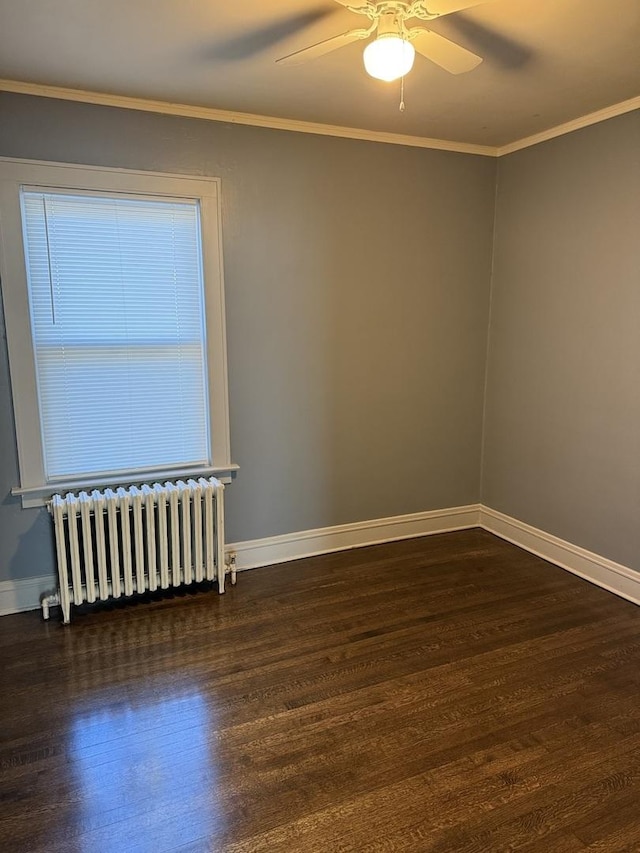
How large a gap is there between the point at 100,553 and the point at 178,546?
0.41 meters

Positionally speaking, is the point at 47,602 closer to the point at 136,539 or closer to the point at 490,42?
the point at 136,539

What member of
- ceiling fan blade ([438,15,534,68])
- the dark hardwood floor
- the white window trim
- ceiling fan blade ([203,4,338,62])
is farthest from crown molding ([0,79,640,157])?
the dark hardwood floor

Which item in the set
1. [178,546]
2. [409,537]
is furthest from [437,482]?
[178,546]

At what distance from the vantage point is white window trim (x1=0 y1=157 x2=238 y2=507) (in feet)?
9.18

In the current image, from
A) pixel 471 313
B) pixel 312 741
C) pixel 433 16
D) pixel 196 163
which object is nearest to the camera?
pixel 433 16

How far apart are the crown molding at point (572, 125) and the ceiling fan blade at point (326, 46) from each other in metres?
1.83

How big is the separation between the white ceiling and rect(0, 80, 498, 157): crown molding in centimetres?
6

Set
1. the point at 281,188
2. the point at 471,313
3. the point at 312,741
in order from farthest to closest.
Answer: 1. the point at 471,313
2. the point at 281,188
3. the point at 312,741

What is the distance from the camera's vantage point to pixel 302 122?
131 inches

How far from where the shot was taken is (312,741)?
7.04 feet

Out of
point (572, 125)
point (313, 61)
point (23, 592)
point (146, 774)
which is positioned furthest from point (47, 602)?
point (572, 125)

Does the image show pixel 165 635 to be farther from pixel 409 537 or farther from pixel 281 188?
pixel 281 188

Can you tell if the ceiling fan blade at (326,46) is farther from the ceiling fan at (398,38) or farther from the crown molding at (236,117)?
the crown molding at (236,117)

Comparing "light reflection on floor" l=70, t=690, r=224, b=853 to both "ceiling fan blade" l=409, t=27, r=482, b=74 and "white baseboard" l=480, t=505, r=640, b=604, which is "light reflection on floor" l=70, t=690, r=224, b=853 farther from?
"ceiling fan blade" l=409, t=27, r=482, b=74
